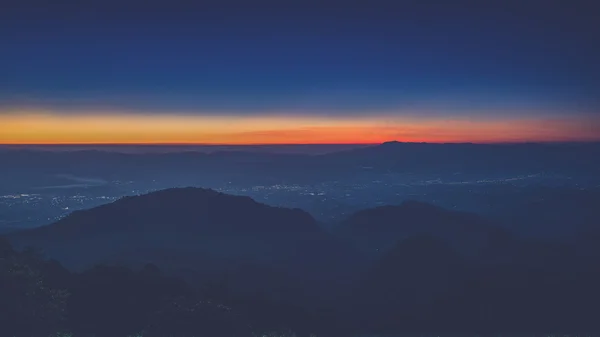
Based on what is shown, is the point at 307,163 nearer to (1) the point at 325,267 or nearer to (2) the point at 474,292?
(1) the point at 325,267

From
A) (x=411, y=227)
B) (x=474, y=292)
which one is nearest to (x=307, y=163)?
(x=411, y=227)

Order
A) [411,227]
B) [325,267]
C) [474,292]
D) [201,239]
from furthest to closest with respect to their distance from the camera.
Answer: [411,227] < [201,239] < [325,267] < [474,292]

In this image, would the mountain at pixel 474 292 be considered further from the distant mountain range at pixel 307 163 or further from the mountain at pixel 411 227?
the distant mountain range at pixel 307 163

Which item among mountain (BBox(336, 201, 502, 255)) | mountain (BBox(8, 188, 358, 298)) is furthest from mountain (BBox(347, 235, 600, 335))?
mountain (BBox(336, 201, 502, 255))

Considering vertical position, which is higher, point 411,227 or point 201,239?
point 411,227

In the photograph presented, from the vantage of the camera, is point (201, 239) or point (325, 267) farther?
point (201, 239)

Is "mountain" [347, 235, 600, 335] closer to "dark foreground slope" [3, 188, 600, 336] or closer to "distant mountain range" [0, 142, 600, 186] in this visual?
"dark foreground slope" [3, 188, 600, 336]
